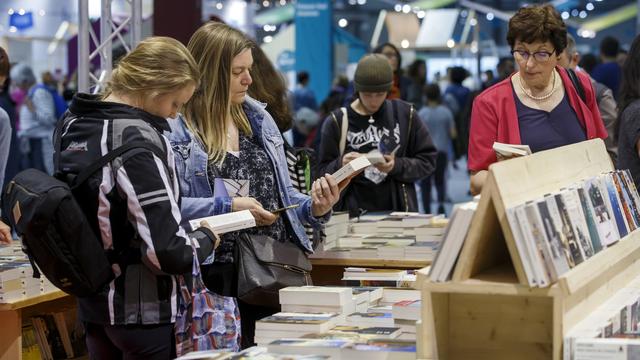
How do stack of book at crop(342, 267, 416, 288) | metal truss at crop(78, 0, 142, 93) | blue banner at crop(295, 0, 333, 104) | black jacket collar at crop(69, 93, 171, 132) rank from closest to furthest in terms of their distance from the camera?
black jacket collar at crop(69, 93, 171, 132) → stack of book at crop(342, 267, 416, 288) → metal truss at crop(78, 0, 142, 93) → blue banner at crop(295, 0, 333, 104)

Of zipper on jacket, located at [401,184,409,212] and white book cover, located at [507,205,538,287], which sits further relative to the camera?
zipper on jacket, located at [401,184,409,212]

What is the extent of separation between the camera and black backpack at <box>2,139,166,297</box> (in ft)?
9.14

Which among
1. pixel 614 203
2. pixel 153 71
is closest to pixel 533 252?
pixel 614 203

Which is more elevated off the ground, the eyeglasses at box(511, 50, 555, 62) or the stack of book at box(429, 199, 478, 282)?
the eyeglasses at box(511, 50, 555, 62)

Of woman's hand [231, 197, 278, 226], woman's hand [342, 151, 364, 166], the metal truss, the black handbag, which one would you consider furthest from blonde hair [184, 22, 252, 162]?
the metal truss

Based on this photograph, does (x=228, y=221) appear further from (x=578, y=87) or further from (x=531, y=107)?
(x=578, y=87)

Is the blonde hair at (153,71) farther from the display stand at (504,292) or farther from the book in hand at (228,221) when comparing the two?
the display stand at (504,292)

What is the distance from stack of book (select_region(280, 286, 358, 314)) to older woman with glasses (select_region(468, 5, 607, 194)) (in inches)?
25.5

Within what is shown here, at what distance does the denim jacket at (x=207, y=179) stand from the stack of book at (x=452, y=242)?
1169 mm

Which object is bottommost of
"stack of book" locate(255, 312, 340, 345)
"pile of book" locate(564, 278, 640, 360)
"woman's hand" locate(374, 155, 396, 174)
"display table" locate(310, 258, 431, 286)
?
"display table" locate(310, 258, 431, 286)

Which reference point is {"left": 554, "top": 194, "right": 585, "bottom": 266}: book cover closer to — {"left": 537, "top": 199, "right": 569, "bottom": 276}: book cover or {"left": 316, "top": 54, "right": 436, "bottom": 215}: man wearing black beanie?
{"left": 537, "top": 199, "right": 569, "bottom": 276}: book cover

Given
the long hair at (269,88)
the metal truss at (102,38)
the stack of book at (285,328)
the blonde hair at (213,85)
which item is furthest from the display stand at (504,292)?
the metal truss at (102,38)

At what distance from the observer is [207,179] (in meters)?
3.51

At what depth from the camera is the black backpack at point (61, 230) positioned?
279 centimetres
